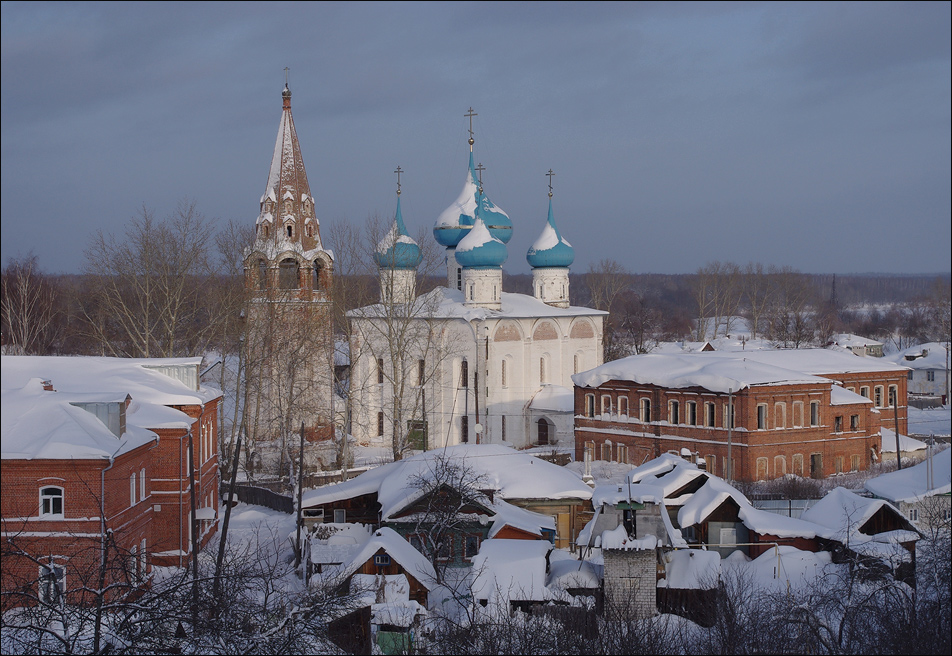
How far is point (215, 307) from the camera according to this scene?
106 ft

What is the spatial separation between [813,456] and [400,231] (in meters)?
16.6

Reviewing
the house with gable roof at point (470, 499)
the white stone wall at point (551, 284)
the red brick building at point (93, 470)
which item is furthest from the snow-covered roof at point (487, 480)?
the white stone wall at point (551, 284)

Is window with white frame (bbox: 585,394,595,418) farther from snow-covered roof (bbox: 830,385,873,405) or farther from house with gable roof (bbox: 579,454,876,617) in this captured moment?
house with gable roof (bbox: 579,454,876,617)

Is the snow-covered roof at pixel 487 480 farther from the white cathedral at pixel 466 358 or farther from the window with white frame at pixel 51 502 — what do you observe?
the white cathedral at pixel 466 358

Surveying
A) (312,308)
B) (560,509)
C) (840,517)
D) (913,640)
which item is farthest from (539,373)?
(913,640)

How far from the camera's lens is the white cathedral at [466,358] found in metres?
34.2

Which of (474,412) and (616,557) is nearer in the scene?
(616,557)

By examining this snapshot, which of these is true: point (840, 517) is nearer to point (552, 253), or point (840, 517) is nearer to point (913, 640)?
point (913, 640)

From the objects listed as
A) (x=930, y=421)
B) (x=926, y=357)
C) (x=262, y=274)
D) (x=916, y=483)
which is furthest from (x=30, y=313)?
(x=926, y=357)

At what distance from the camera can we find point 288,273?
103 feet

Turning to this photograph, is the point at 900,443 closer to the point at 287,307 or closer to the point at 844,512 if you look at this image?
the point at 844,512

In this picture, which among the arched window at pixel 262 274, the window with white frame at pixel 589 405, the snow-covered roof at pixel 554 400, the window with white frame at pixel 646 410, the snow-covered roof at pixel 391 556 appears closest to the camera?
the snow-covered roof at pixel 391 556

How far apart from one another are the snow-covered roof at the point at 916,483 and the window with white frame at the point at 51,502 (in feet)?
32.9

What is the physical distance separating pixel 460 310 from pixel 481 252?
213cm
